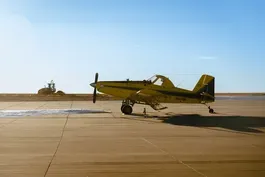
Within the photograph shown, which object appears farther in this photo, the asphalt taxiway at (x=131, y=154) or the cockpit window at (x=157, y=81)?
the cockpit window at (x=157, y=81)

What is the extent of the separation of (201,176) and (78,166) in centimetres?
274

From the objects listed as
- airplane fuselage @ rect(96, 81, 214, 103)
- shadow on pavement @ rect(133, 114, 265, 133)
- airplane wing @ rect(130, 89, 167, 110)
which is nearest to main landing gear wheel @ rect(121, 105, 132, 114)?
airplane fuselage @ rect(96, 81, 214, 103)

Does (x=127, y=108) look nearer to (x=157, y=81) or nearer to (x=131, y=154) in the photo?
(x=157, y=81)

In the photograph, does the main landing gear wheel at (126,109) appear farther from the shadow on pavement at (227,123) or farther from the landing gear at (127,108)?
the shadow on pavement at (227,123)

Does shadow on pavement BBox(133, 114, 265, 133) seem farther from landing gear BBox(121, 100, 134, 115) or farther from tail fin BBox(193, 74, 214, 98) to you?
tail fin BBox(193, 74, 214, 98)

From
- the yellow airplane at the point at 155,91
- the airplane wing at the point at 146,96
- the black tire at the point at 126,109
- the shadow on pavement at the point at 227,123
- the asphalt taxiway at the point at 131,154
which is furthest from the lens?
the black tire at the point at 126,109

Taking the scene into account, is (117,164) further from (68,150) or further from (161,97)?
(161,97)

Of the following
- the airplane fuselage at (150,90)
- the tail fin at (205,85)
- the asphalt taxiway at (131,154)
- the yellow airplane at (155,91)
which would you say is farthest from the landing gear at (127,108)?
the asphalt taxiway at (131,154)

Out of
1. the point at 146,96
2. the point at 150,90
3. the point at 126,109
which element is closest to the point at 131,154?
the point at 146,96

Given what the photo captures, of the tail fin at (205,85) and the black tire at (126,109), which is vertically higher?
the tail fin at (205,85)

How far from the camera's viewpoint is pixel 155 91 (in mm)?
25875

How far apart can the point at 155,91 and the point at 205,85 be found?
421 cm

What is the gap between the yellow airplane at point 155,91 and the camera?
25.9 m

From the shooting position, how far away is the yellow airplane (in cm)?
2594
